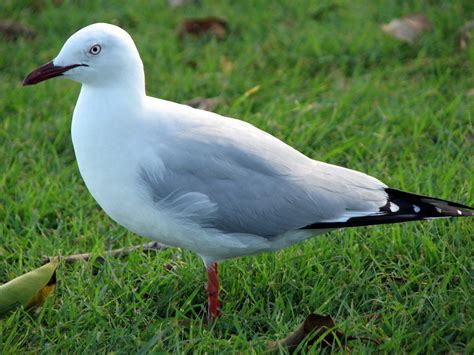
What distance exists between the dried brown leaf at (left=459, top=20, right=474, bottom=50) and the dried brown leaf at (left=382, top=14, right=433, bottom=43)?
0.99 feet

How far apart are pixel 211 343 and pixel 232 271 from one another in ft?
2.03

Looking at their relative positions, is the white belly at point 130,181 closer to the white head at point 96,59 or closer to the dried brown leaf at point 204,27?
the white head at point 96,59

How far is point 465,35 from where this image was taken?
6.15 meters

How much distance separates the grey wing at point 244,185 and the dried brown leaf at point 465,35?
2.80m

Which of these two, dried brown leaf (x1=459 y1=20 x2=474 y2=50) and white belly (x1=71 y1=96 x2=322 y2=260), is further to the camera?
dried brown leaf (x1=459 y1=20 x2=474 y2=50)

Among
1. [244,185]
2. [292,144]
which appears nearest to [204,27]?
[292,144]

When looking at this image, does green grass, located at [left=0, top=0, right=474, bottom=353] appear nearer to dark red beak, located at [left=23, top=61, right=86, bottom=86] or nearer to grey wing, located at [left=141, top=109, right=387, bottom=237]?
grey wing, located at [left=141, top=109, right=387, bottom=237]

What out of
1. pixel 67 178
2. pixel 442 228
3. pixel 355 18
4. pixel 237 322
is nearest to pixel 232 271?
pixel 237 322

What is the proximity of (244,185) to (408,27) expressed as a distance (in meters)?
3.34

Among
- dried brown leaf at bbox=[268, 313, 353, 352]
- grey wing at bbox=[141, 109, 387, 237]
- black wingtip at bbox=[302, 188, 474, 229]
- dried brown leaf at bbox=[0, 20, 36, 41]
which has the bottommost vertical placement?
dried brown leaf at bbox=[268, 313, 353, 352]

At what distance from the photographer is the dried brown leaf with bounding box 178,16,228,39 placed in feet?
21.9

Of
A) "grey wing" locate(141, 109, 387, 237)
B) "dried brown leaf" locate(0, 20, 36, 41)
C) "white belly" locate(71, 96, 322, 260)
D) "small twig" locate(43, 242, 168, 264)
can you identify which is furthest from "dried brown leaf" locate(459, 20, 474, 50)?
"dried brown leaf" locate(0, 20, 36, 41)

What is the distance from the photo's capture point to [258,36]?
6.68 metres

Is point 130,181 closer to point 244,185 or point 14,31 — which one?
point 244,185
